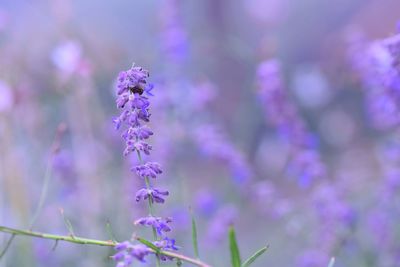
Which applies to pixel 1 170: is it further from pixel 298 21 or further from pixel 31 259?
pixel 298 21

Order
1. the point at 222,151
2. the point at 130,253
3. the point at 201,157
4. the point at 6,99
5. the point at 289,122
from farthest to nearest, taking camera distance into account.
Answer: the point at 201,157, the point at 222,151, the point at 6,99, the point at 289,122, the point at 130,253

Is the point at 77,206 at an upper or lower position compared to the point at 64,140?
lower

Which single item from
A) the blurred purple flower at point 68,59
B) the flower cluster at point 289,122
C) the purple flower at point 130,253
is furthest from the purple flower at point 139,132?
the blurred purple flower at point 68,59

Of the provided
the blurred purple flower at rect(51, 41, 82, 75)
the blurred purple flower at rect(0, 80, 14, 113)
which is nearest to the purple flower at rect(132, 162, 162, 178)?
the blurred purple flower at rect(0, 80, 14, 113)

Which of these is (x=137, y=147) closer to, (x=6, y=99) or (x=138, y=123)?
(x=138, y=123)

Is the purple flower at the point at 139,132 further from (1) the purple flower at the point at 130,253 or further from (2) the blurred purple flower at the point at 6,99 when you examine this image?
(2) the blurred purple flower at the point at 6,99

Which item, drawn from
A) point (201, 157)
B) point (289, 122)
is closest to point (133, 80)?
point (289, 122)

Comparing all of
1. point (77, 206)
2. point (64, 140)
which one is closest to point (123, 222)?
point (77, 206)

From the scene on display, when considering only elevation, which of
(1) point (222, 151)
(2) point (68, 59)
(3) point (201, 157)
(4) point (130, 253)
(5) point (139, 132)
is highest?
(3) point (201, 157)

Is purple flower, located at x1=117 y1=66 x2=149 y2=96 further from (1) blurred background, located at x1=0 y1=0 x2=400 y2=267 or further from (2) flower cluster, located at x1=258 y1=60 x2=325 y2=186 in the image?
(2) flower cluster, located at x1=258 y1=60 x2=325 y2=186

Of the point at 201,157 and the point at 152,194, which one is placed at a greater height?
the point at 201,157

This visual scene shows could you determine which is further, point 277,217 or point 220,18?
point 220,18
